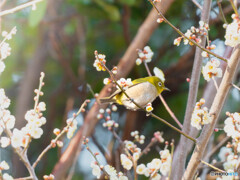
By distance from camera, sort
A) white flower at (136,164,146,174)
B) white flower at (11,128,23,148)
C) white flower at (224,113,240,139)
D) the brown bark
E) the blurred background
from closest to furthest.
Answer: white flower at (11,128,23,148), white flower at (224,113,240,139), white flower at (136,164,146,174), the brown bark, the blurred background

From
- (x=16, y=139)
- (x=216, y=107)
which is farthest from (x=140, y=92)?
(x=16, y=139)

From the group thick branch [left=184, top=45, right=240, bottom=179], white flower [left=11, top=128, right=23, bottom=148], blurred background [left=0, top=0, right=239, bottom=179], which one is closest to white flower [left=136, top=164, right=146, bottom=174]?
thick branch [left=184, top=45, right=240, bottom=179]

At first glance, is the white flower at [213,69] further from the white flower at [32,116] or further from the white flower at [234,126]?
the white flower at [32,116]

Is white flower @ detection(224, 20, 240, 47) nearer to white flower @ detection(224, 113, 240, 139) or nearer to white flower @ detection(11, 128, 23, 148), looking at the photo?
white flower @ detection(224, 113, 240, 139)

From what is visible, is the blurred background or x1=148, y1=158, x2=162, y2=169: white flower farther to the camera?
the blurred background

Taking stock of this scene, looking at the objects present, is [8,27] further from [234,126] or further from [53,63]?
[234,126]

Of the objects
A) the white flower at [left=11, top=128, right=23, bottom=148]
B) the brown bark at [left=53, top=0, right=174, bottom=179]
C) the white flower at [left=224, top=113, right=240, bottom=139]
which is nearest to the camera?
the white flower at [left=11, top=128, right=23, bottom=148]

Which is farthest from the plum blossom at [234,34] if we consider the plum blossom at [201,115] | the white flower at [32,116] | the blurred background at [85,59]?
the blurred background at [85,59]
